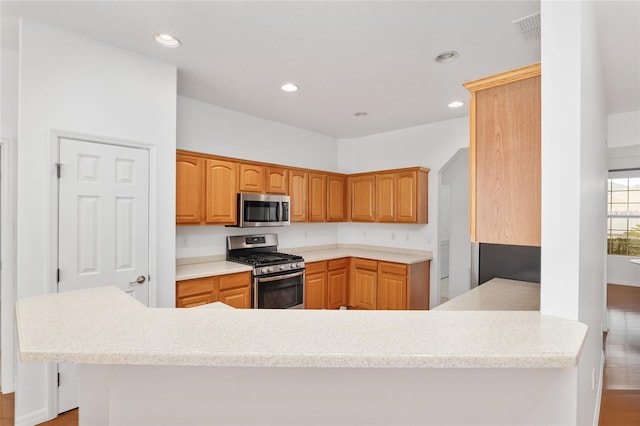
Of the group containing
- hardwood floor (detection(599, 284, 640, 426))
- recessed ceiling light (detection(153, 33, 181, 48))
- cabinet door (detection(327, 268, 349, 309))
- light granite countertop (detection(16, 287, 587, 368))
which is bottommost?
hardwood floor (detection(599, 284, 640, 426))

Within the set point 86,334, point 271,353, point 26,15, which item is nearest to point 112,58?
point 26,15

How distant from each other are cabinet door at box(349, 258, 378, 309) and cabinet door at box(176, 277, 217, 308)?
2.21 meters

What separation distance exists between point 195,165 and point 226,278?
4.10ft

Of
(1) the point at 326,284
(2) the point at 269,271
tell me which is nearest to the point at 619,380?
(1) the point at 326,284

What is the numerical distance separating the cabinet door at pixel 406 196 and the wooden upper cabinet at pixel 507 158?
9.45ft

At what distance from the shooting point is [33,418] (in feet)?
7.29

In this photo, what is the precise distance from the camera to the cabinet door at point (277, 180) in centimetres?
413

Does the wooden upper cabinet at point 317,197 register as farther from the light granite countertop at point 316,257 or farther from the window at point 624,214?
the window at point 624,214

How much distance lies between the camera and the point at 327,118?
440 centimetres

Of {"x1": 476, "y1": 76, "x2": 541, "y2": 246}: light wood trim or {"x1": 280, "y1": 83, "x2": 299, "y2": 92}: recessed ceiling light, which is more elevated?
{"x1": 280, "y1": 83, "x2": 299, "y2": 92}: recessed ceiling light

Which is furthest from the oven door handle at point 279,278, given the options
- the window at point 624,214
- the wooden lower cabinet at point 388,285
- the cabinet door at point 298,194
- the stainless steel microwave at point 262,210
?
the window at point 624,214

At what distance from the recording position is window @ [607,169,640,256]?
639cm

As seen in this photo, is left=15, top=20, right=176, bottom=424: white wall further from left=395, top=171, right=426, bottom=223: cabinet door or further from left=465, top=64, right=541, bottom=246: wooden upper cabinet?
left=395, top=171, right=426, bottom=223: cabinet door

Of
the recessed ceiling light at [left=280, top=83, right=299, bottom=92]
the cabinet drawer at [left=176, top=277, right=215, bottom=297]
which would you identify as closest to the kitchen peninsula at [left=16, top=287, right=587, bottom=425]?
the cabinet drawer at [left=176, top=277, right=215, bottom=297]
